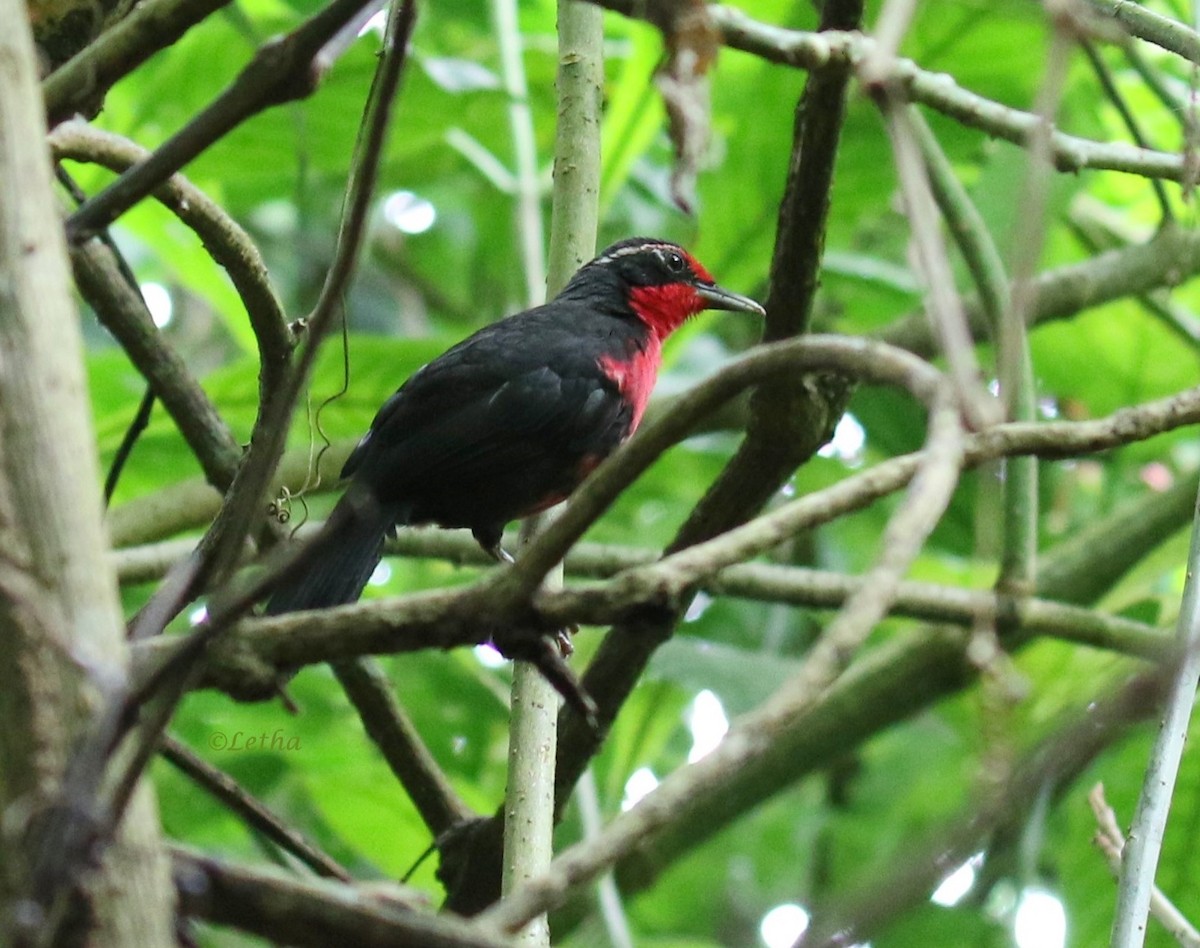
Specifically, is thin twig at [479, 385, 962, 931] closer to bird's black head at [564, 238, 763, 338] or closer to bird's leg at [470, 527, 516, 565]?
bird's leg at [470, 527, 516, 565]

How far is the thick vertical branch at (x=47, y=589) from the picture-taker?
1302 millimetres

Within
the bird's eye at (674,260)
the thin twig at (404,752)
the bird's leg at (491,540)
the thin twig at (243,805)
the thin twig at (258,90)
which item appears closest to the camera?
the thin twig at (258,90)

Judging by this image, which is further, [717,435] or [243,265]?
[717,435]

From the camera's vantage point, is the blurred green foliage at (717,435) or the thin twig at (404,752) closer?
the thin twig at (404,752)

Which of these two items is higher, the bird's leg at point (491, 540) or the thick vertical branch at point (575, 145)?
the thick vertical branch at point (575, 145)

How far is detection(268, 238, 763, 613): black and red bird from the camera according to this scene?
3996mm

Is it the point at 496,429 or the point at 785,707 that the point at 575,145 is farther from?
the point at 785,707

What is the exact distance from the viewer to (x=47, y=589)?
4.48ft

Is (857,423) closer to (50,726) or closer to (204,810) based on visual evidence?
(204,810)

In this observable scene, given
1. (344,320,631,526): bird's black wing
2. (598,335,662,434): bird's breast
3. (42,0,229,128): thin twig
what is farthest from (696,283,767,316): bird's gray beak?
(42,0,229,128): thin twig

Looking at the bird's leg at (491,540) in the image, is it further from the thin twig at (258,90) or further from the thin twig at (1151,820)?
the thin twig at (258,90)

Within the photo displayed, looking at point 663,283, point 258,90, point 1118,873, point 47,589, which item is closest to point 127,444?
point 663,283

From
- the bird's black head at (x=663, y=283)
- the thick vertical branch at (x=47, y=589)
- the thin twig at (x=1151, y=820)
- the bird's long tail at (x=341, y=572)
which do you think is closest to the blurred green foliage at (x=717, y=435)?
the bird's black head at (x=663, y=283)

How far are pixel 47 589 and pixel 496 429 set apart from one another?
9.01ft
